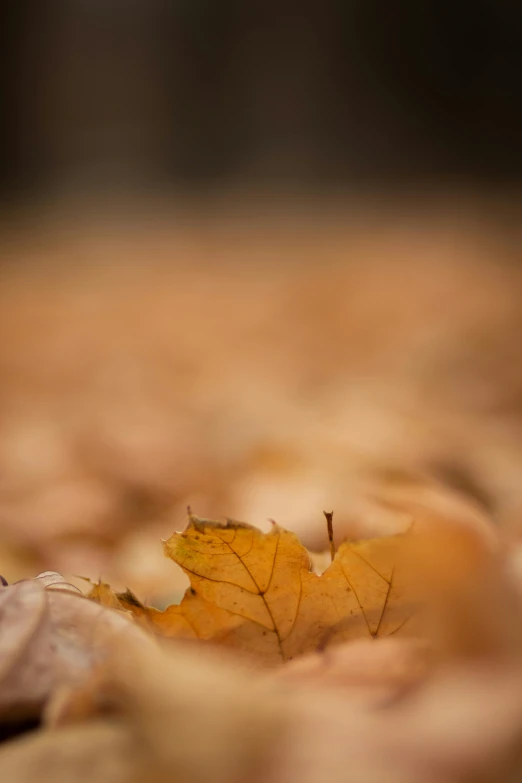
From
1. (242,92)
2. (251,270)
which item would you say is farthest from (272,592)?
(242,92)

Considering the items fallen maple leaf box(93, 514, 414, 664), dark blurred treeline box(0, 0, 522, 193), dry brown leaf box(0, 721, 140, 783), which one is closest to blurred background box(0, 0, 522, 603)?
dark blurred treeline box(0, 0, 522, 193)

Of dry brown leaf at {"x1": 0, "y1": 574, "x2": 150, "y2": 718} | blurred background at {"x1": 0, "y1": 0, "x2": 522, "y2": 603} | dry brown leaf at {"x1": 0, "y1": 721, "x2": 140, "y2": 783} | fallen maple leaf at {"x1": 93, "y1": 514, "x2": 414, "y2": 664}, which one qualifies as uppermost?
blurred background at {"x1": 0, "y1": 0, "x2": 522, "y2": 603}

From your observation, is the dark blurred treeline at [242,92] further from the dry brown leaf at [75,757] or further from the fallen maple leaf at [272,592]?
the dry brown leaf at [75,757]

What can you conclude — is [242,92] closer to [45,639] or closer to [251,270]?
[251,270]

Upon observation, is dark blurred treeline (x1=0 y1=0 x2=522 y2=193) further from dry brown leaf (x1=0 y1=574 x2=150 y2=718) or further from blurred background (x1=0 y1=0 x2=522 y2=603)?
dry brown leaf (x1=0 y1=574 x2=150 y2=718)

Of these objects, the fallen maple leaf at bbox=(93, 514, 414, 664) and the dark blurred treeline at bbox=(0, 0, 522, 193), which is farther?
the dark blurred treeline at bbox=(0, 0, 522, 193)

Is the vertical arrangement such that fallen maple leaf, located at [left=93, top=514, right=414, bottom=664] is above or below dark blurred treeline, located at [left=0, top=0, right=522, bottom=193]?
below

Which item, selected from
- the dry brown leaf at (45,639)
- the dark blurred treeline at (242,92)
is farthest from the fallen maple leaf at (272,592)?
the dark blurred treeline at (242,92)

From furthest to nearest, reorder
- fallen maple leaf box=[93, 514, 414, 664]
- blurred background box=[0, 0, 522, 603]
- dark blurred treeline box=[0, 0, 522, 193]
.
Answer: dark blurred treeline box=[0, 0, 522, 193] → blurred background box=[0, 0, 522, 603] → fallen maple leaf box=[93, 514, 414, 664]

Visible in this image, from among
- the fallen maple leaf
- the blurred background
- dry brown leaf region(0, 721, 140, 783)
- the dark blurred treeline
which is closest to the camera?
dry brown leaf region(0, 721, 140, 783)

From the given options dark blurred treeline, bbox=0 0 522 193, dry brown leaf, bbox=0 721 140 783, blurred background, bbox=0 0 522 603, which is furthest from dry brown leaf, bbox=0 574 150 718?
dark blurred treeline, bbox=0 0 522 193
